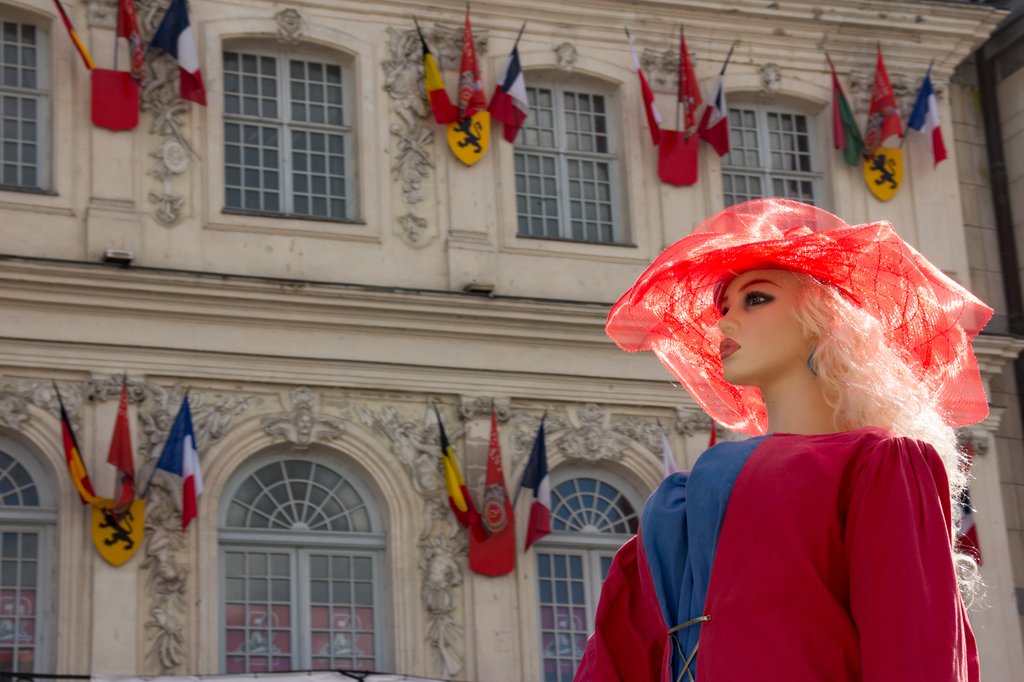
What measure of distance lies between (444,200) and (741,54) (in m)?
3.29

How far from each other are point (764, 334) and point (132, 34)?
10.9 meters

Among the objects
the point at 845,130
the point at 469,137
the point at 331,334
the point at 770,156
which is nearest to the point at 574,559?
the point at 331,334

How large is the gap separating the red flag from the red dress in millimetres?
11516

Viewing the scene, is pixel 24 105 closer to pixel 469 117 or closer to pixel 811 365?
pixel 469 117

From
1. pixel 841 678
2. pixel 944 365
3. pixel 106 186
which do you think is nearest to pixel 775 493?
pixel 841 678

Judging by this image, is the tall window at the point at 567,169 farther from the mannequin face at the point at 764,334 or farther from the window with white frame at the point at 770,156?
the mannequin face at the point at 764,334

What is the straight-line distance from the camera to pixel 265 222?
1565cm

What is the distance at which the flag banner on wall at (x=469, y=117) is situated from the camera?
16422 millimetres

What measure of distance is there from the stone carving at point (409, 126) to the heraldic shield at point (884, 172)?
4.02 meters

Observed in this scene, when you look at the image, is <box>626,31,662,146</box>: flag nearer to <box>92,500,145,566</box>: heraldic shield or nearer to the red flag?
the red flag

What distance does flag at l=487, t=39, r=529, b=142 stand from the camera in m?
16.6

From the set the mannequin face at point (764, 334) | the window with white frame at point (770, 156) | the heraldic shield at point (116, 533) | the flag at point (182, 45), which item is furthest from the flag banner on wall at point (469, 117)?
the mannequin face at point (764, 334)

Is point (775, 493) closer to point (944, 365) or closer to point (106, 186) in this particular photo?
point (944, 365)

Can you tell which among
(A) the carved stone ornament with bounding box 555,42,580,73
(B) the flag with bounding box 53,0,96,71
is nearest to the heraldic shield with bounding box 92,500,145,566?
(B) the flag with bounding box 53,0,96,71
